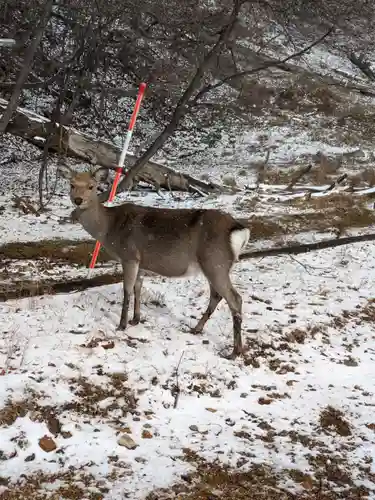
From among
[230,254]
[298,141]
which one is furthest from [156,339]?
[298,141]

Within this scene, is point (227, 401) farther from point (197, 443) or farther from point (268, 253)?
point (268, 253)

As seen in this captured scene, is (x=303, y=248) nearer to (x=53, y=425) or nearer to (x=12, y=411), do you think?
(x=53, y=425)

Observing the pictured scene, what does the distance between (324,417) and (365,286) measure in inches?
161

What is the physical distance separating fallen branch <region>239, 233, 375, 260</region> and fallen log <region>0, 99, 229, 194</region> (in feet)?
12.6

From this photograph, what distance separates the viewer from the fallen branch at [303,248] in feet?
34.2

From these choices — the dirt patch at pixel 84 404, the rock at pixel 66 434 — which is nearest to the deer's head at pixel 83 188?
the dirt patch at pixel 84 404

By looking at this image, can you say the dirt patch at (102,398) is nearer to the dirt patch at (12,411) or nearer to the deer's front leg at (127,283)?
the dirt patch at (12,411)

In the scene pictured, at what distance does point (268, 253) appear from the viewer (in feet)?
34.4

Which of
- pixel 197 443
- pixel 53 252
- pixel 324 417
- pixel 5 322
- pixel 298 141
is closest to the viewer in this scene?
pixel 197 443

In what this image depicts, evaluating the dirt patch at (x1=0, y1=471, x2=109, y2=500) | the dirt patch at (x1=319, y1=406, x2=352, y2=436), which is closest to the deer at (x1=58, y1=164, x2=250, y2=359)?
the dirt patch at (x1=319, y1=406, x2=352, y2=436)

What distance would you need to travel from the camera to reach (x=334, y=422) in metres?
5.48

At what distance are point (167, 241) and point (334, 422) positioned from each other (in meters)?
2.66

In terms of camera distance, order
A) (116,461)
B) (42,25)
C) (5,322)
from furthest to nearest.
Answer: (42,25) < (5,322) < (116,461)

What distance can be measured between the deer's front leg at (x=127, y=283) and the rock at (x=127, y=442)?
2042 mm
